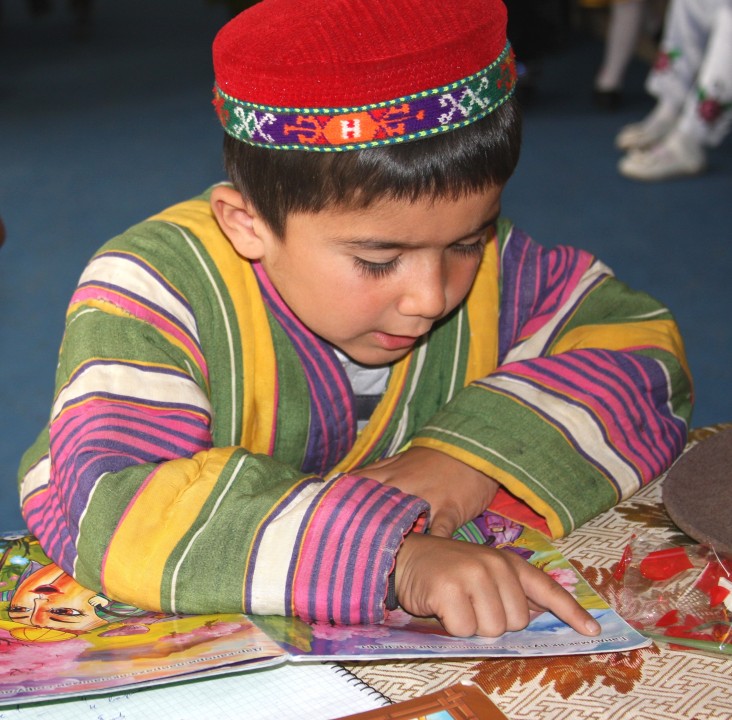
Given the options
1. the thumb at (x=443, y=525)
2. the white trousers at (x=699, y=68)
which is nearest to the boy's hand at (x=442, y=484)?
the thumb at (x=443, y=525)

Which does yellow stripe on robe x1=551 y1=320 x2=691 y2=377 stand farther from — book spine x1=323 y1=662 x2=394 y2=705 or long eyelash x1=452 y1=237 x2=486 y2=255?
book spine x1=323 y1=662 x2=394 y2=705

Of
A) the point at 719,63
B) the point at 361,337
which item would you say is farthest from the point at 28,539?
the point at 719,63

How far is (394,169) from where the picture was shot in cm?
77

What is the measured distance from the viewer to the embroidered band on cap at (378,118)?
0.74 meters

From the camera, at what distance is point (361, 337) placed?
0.88m

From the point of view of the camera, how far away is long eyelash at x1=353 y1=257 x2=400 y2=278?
81 cm

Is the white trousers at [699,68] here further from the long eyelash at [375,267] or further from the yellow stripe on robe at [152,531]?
the yellow stripe on robe at [152,531]

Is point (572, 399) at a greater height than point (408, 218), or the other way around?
point (408, 218)

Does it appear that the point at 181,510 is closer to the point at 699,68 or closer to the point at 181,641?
the point at 181,641

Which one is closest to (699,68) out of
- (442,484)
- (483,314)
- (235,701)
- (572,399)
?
(483,314)

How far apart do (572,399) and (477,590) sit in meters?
0.25

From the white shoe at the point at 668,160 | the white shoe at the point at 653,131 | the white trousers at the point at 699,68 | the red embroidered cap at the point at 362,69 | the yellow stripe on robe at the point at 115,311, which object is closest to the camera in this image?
the red embroidered cap at the point at 362,69

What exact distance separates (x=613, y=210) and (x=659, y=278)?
18.9 inches

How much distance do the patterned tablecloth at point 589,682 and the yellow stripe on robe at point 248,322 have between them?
0.32m
